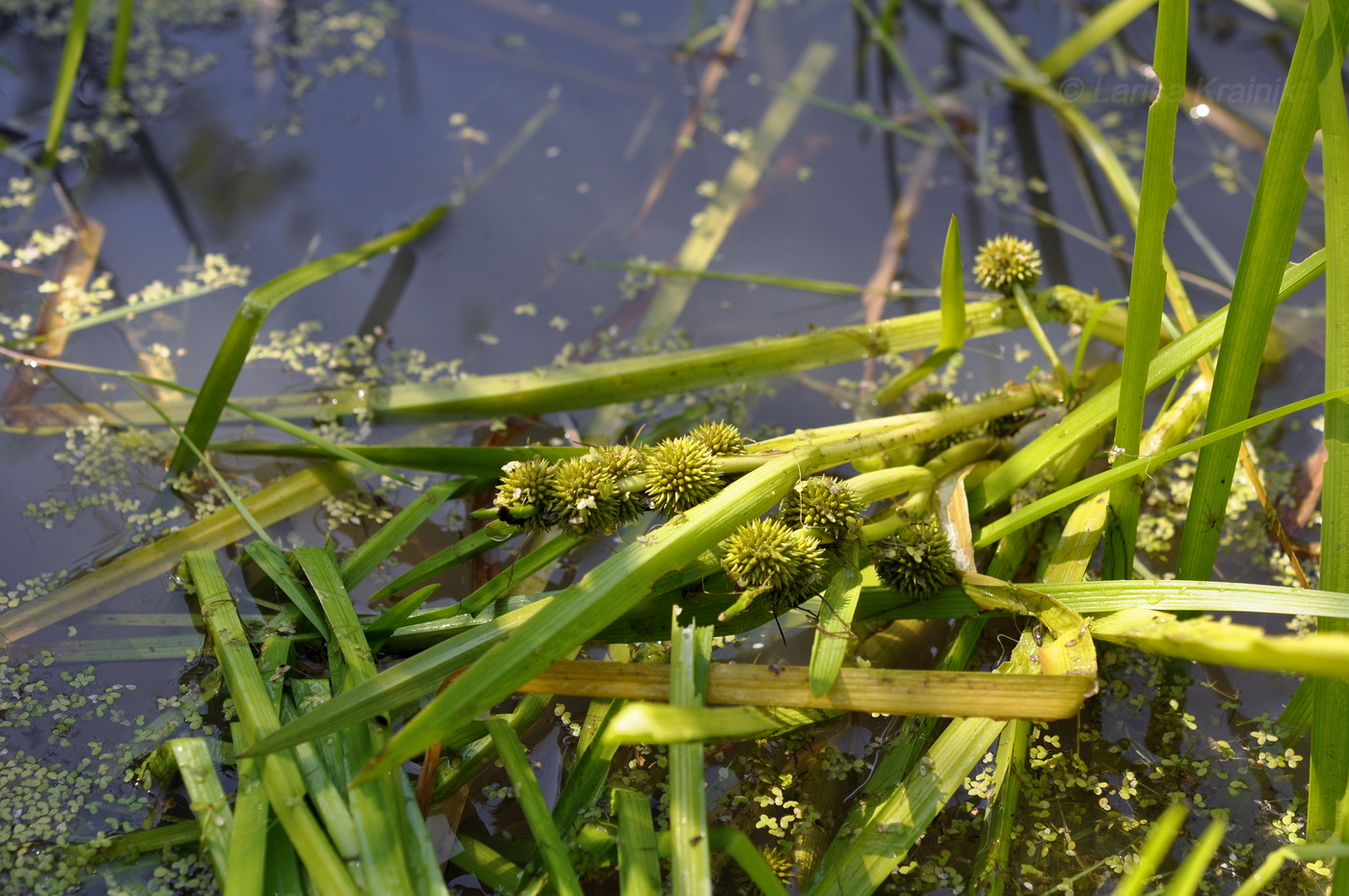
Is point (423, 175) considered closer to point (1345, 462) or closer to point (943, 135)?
point (943, 135)

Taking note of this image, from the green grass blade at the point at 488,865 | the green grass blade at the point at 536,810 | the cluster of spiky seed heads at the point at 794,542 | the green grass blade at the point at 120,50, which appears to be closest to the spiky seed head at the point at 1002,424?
the cluster of spiky seed heads at the point at 794,542

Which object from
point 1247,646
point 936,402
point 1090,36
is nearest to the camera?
point 1247,646

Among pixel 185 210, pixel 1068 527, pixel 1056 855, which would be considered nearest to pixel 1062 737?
pixel 1056 855

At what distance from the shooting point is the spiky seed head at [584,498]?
5.38ft

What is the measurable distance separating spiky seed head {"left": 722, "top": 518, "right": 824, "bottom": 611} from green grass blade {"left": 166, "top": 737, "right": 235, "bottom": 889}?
3.17 feet

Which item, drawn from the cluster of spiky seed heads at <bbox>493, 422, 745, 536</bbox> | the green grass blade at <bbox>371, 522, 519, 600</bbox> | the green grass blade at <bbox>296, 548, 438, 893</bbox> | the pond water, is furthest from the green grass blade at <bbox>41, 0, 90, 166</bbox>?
the cluster of spiky seed heads at <bbox>493, 422, 745, 536</bbox>

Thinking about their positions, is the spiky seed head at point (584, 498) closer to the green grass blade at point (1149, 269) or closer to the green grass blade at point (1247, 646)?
the green grass blade at point (1247, 646)

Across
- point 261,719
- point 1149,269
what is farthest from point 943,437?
point 261,719

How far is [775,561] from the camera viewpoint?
1601 millimetres

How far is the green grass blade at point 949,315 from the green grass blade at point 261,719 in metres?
1.64

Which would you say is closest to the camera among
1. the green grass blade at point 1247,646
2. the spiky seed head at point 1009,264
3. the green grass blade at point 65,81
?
the green grass blade at point 1247,646

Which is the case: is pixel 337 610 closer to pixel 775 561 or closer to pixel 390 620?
pixel 390 620

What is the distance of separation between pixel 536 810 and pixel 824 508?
0.74 m

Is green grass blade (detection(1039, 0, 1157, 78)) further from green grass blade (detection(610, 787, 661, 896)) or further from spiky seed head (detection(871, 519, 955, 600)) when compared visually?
green grass blade (detection(610, 787, 661, 896))
